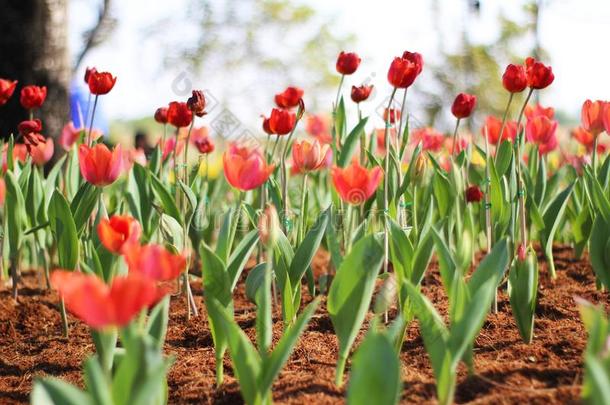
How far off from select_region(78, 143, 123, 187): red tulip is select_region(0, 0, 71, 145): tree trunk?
10.5 feet

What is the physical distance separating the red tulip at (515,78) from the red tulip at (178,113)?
104cm

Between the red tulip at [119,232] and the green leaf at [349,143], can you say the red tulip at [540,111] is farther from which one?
the red tulip at [119,232]

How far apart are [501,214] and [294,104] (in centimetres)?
83

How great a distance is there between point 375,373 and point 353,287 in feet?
1.69

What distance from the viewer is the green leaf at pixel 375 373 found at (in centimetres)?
118

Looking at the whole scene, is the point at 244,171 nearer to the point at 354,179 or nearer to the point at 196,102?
the point at 354,179

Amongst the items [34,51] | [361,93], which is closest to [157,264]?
[361,93]

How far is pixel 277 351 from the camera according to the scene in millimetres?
1455

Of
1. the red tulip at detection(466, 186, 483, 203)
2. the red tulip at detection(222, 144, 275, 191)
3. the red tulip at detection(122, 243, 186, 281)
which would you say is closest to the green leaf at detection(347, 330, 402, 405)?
the red tulip at detection(122, 243, 186, 281)

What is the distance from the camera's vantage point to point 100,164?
210 cm

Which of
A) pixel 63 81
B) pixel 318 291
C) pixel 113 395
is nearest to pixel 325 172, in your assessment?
pixel 318 291

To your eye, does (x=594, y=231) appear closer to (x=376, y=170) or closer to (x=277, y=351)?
(x=376, y=170)

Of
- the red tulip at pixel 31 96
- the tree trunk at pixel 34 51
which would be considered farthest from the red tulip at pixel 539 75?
Result: the tree trunk at pixel 34 51

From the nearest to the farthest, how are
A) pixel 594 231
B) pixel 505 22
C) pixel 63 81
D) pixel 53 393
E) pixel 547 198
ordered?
pixel 53 393
pixel 594 231
pixel 547 198
pixel 63 81
pixel 505 22
